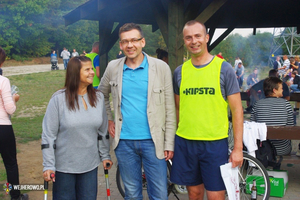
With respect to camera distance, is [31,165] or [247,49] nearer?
[31,165]

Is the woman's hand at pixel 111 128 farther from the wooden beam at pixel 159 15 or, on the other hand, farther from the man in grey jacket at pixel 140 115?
the wooden beam at pixel 159 15

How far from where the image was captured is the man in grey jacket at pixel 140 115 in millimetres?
2789

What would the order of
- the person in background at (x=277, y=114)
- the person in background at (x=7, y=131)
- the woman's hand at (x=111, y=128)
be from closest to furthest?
the woman's hand at (x=111, y=128)
the person in background at (x=7, y=131)
the person in background at (x=277, y=114)

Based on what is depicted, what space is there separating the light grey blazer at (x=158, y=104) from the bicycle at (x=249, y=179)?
1274 mm

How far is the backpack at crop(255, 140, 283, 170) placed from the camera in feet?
14.3

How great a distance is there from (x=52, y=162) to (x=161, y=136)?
2.95 feet

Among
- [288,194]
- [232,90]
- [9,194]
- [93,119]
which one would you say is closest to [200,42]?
[232,90]

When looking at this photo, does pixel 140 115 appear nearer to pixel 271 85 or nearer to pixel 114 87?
pixel 114 87

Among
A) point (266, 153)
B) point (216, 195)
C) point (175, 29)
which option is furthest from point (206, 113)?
point (175, 29)

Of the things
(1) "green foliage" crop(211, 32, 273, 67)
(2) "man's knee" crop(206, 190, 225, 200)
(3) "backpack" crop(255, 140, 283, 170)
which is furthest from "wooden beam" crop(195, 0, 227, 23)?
(1) "green foliage" crop(211, 32, 273, 67)

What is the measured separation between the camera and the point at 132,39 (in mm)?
2756

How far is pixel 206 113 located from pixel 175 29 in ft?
9.63

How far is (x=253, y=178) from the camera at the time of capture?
4.18m

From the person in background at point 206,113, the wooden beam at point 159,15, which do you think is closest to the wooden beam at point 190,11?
the wooden beam at point 159,15
